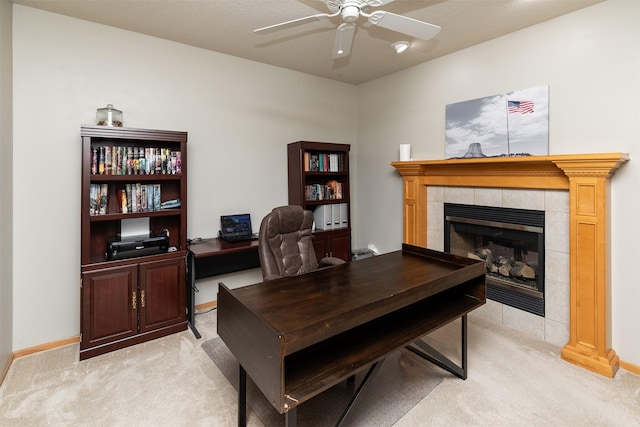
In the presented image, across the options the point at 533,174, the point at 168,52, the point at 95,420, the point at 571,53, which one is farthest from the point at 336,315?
the point at 168,52

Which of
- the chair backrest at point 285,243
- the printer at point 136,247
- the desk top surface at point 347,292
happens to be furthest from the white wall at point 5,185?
the desk top surface at point 347,292

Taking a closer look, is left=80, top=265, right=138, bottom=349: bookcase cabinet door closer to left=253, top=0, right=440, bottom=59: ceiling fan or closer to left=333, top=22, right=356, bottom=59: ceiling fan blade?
left=253, top=0, right=440, bottom=59: ceiling fan

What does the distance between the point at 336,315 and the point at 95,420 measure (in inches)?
65.1

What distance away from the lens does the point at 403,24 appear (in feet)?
6.90

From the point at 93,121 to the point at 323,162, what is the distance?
232cm

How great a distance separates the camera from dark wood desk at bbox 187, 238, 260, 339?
299 cm

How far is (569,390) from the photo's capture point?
2160mm

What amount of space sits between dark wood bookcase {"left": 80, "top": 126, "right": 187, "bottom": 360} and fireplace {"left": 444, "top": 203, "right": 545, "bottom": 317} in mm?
2777

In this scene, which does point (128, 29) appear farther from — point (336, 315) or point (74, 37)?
point (336, 315)

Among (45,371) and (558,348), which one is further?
(558,348)

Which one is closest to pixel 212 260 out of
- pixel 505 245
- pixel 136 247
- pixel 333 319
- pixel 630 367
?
pixel 136 247

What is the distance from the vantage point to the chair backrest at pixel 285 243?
8.63 ft

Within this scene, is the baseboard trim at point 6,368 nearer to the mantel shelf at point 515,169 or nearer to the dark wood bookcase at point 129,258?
the dark wood bookcase at point 129,258

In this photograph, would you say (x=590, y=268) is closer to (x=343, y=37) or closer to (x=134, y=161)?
(x=343, y=37)
